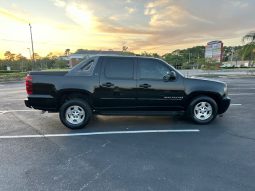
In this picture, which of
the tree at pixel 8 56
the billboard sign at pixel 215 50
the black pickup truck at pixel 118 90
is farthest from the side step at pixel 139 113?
the tree at pixel 8 56

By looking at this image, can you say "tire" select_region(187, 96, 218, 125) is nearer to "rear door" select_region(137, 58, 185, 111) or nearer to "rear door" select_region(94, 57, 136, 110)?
"rear door" select_region(137, 58, 185, 111)

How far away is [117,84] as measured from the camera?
595 centimetres

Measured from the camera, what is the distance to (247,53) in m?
45.0

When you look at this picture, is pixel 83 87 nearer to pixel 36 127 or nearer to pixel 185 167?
pixel 36 127

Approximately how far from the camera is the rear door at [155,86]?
19.8 feet

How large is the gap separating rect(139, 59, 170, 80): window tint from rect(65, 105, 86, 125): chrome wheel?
6.03 feet

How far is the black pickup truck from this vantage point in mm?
5840

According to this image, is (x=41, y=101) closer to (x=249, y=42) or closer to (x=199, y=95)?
(x=199, y=95)

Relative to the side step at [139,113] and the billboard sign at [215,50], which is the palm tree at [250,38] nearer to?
the billboard sign at [215,50]

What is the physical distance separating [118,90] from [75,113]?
1240 millimetres

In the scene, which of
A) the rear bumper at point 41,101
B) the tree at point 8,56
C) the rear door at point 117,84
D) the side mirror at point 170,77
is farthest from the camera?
the tree at point 8,56

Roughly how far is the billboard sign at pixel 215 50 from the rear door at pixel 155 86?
56.6 metres

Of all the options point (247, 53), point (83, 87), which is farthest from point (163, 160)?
point (247, 53)

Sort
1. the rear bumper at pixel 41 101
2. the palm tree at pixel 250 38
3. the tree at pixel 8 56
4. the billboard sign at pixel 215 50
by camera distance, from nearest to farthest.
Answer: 1. the rear bumper at pixel 41 101
2. the palm tree at pixel 250 38
3. the billboard sign at pixel 215 50
4. the tree at pixel 8 56
